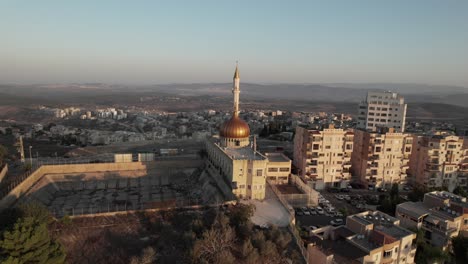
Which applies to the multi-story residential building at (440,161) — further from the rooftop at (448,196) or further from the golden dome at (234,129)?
the golden dome at (234,129)

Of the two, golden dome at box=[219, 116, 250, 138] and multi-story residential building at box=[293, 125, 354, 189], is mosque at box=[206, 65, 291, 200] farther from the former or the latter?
multi-story residential building at box=[293, 125, 354, 189]

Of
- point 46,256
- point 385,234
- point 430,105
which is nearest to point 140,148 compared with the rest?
point 46,256

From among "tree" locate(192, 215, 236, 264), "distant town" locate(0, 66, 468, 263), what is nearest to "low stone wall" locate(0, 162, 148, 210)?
"distant town" locate(0, 66, 468, 263)

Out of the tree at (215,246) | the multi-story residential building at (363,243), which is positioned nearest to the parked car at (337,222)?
the multi-story residential building at (363,243)

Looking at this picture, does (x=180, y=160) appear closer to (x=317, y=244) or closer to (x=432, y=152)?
(x=317, y=244)

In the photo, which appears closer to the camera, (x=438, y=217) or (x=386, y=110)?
(x=438, y=217)

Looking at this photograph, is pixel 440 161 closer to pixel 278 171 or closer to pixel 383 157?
pixel 383 157

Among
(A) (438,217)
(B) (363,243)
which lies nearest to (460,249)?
(A) (438,217)

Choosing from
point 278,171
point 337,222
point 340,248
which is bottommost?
point 337,222
